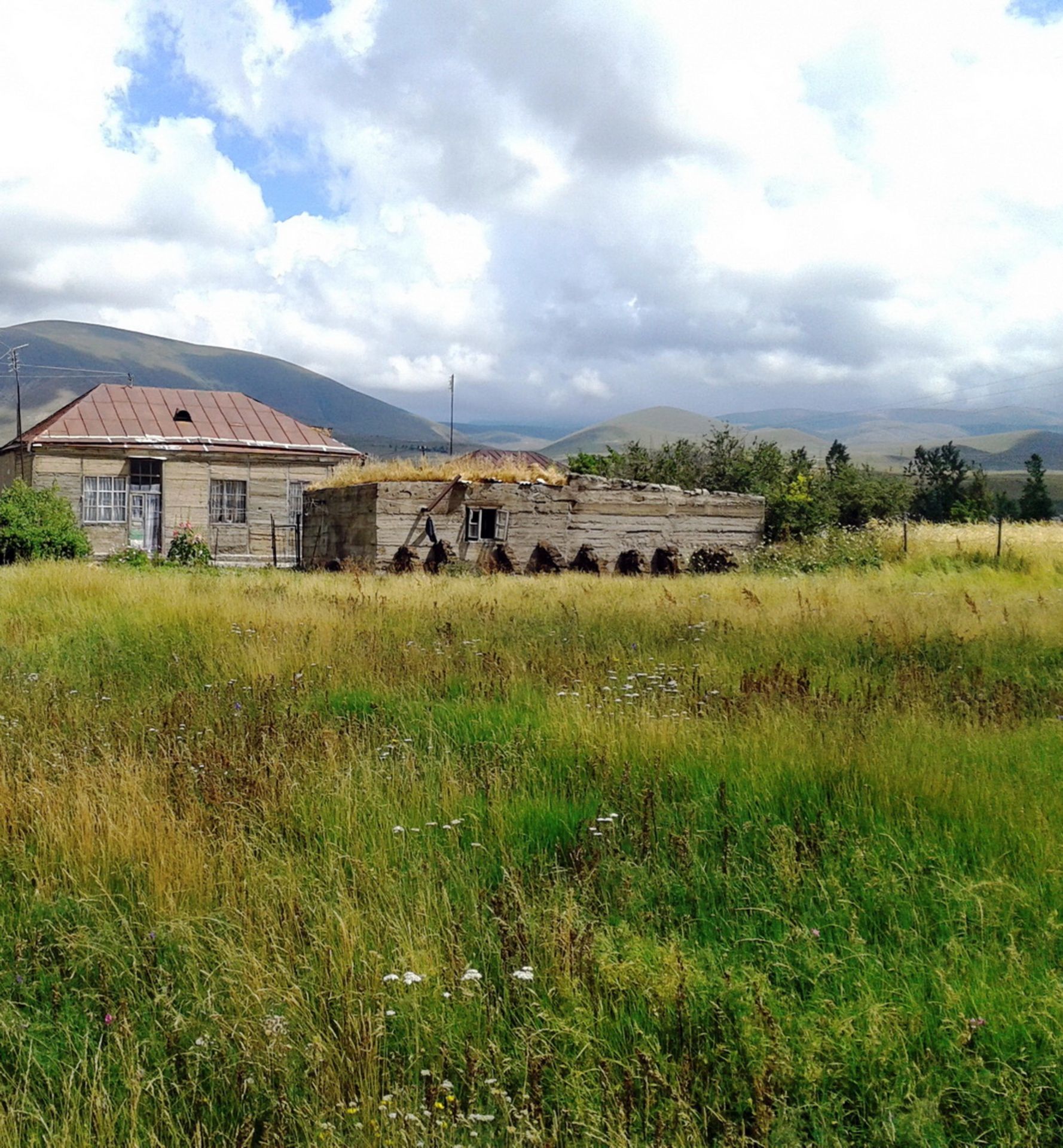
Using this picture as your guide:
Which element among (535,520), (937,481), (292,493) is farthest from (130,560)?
(937,481)

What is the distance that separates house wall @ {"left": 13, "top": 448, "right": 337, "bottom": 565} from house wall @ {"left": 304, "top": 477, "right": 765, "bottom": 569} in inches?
Result: 243

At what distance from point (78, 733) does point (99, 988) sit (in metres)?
2.80

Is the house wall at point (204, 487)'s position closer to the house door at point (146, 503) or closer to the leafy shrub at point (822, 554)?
the house door at point (146, 503)

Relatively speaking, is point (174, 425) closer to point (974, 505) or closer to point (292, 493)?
point (292, 493)

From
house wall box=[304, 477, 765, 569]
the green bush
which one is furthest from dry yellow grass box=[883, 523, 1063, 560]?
the green bush

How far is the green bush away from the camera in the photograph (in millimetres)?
20875

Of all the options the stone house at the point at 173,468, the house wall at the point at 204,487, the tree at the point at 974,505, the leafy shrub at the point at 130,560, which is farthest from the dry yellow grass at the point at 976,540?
the tree at the point at 974,505

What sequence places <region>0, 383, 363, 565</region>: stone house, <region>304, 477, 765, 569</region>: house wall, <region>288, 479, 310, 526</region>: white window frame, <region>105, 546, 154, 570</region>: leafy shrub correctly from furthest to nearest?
<region>288, 479, 310, 526</region>: white window frame → <region>0, 383, 363, 565</region>: stone house → <region>105, 546, 154, 570</region>: leafy shrub → <region>304, 477, 765, 569</region>: house wall

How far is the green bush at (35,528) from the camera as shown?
20.9 metres

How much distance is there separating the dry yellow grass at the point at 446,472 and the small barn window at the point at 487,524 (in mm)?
628

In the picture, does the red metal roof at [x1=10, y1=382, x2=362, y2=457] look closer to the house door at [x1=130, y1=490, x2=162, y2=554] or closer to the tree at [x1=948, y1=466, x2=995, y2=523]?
the house door at [x1=130, y1=490, x2=162, y2=554]

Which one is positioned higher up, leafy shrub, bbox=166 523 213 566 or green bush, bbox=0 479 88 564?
green bush, bbox=0 479 88 564

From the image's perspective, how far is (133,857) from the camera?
3.61 meters

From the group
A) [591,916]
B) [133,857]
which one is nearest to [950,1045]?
[591,916]
